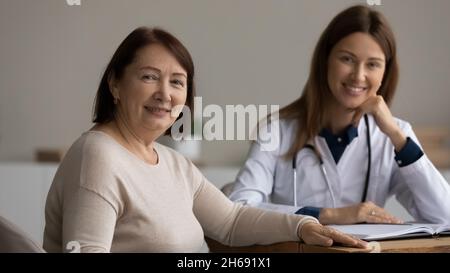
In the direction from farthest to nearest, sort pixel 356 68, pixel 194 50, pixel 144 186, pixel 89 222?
1. pixel 356 68
2. pixel 194 50
3. pixel 144 186
4. pixel 89 222

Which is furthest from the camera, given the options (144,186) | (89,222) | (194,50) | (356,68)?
(356,68)

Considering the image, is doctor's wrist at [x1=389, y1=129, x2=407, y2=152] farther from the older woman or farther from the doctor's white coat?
the older woman

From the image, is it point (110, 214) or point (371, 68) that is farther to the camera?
point (371, 68)

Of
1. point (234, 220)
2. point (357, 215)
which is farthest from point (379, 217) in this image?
point (234, 220)

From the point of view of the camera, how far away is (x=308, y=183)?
4.87 feet

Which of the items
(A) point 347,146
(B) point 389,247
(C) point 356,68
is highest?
(C) point 356,68

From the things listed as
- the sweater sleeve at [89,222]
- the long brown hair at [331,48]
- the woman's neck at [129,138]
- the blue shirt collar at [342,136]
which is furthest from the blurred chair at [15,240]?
the blue shirt collar at [342,136]

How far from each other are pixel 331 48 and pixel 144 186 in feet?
1.61

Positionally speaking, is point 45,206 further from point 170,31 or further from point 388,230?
point 388,230

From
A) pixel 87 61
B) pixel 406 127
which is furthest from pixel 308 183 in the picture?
pixel 87 61

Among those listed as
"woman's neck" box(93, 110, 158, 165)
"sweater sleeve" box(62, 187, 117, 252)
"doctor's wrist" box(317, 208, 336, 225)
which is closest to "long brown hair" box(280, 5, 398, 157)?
"doctor's wrist" box(317, 208, 336, 225)

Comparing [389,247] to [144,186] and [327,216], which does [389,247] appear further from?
[144,186]

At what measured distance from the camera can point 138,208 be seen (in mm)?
1118
